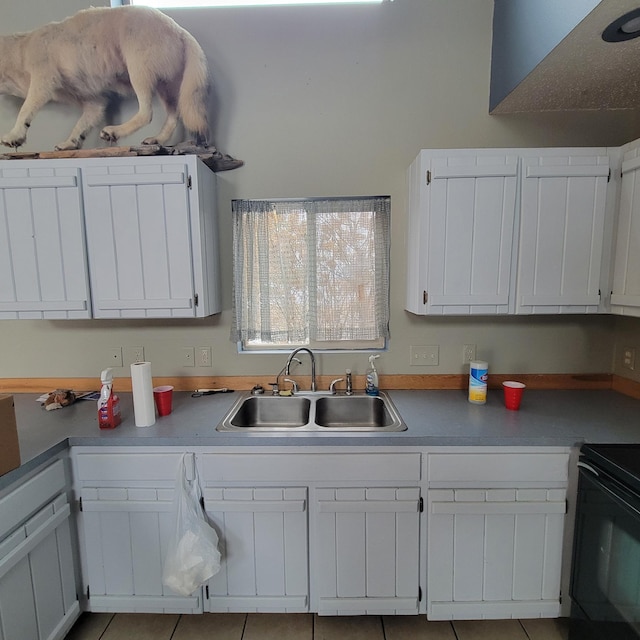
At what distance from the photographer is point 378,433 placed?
138 centimetres

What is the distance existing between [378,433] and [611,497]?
0.82 m

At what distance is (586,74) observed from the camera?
56.7 inches

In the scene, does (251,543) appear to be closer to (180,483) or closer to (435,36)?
(180,483)

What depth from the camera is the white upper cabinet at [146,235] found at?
5.09 ft

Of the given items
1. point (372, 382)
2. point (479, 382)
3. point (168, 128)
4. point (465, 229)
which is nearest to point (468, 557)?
point (479, 382)

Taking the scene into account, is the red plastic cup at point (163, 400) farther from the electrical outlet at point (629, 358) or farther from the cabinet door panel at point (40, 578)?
the electrical outlet at point (629, 358)

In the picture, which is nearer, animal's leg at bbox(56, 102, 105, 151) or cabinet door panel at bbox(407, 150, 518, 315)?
cabinet door panel at bbox(407, 150, 518, 315)

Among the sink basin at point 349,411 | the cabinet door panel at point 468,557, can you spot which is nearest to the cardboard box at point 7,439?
the sink basin at point 349,411

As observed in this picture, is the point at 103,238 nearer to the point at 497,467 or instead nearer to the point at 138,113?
the point at 138,113

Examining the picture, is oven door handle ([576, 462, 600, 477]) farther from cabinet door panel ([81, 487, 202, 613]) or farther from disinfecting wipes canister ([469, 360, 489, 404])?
cabinet door panel ([81, 487, 202, 613])

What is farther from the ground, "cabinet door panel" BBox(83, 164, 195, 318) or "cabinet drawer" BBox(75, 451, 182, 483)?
"cabinet door panel" BBox(83, 164, 195, 318)

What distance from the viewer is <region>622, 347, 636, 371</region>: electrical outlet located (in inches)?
70.4

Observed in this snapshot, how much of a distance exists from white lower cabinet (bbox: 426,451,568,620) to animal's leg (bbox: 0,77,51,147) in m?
2.63

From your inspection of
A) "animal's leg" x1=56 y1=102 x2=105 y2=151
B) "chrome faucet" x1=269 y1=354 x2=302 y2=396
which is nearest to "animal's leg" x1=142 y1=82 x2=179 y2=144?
"animal's leg" x1=56 y1=102 x2=105 y2=151
